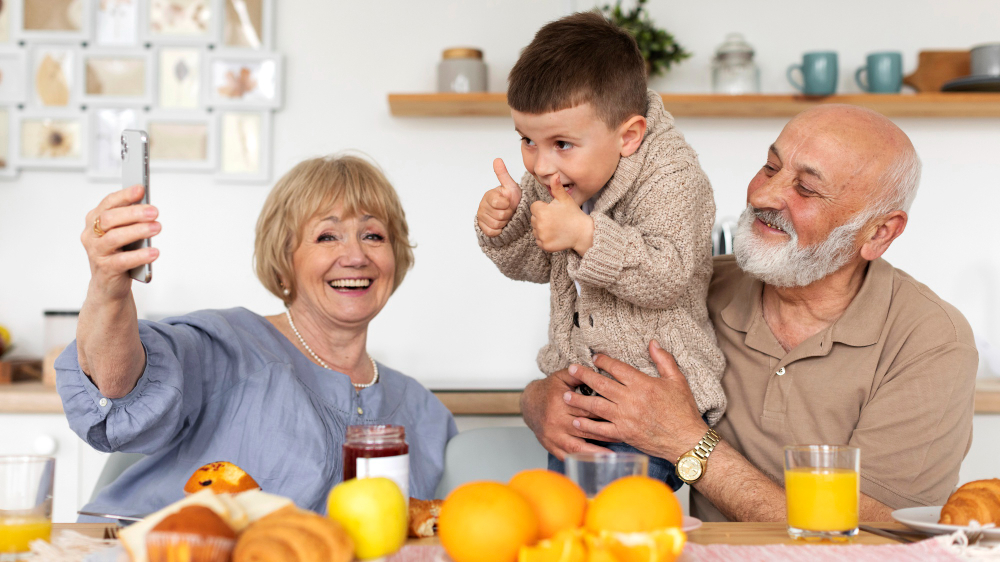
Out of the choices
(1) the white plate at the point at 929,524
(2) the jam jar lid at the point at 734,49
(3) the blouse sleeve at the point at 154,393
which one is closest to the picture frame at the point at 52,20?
(3) the blouse sleeve at the point at 154,393

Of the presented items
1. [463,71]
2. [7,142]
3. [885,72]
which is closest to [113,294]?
[463,71]

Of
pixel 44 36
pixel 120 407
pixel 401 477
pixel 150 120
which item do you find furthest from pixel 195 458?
pixel 44 36

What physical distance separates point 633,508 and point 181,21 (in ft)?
8.82

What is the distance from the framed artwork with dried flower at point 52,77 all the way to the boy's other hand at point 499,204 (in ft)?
6.82

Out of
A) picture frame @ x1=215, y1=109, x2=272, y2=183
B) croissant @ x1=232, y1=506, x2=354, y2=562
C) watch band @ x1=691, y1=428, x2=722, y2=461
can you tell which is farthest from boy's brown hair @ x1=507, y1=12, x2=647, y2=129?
picture frame @ x1=215, y1=109, x2=272, y2=183

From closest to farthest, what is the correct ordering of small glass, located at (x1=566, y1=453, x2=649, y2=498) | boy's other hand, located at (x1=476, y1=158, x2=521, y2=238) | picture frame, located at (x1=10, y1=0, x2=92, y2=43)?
small glass, located at (x1=566, y1=453, x2=649, y2=498) → boy's other hand, located at (x1=476, y1=158, x2=521, y2=238) → picture frame, located at (x1=10, y1=0, x2=92, y2=43)

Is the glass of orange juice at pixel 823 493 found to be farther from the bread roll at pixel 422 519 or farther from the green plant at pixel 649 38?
the green plant at pixel 649 38

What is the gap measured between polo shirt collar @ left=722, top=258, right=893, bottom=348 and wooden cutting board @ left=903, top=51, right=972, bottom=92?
62.7 inches

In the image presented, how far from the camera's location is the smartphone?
0.90 meters

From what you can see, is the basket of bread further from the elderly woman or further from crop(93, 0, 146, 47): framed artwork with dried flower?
crop(93, 0, 146, 47): framed artwork with dried flower

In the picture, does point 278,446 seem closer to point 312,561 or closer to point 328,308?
point 328,308

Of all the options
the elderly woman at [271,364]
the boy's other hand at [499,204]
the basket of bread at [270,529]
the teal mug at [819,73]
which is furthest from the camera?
the teal mug at [819,73]

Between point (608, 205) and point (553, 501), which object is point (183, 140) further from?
point (553, 501)

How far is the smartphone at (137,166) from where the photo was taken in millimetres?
900
